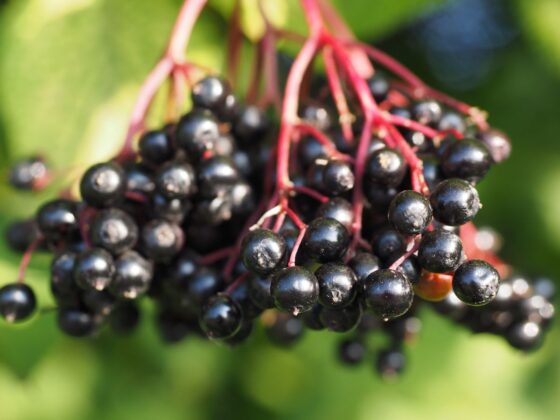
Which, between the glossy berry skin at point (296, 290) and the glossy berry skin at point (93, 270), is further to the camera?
the glossy berry skin at point (93, 270)

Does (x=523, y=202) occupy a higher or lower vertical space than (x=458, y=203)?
lower

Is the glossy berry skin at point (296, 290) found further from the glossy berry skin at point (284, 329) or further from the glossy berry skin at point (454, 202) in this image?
the glossy berry skin at point (284, 329)

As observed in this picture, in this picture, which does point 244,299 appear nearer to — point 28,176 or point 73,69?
point 28,176

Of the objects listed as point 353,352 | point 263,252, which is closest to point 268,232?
point 263,252

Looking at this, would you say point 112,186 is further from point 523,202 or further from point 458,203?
point 523,202

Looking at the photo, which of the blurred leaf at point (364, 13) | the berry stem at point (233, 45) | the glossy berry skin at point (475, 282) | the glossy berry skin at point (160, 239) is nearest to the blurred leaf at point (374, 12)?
the blurred leaf at point (364, 13)

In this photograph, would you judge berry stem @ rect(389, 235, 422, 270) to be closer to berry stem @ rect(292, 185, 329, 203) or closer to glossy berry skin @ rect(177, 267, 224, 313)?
berry stem @ rect(292, 185, 329, 203)

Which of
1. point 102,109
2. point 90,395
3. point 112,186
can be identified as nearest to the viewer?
point 112,186

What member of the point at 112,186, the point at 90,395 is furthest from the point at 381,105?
the point at 90,395
